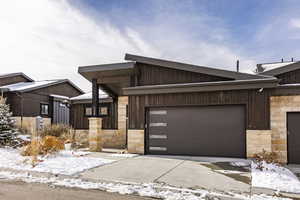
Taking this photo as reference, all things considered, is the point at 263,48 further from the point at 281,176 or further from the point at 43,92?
the point at 43,92

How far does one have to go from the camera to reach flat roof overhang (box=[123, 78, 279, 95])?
863cm

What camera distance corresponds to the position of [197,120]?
9867 millimetres

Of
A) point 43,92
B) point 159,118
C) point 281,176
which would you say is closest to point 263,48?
point 159,118

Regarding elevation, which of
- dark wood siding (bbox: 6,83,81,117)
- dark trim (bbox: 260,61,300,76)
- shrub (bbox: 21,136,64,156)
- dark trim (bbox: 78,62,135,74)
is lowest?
shrub (bbox: 21,136,64,156)

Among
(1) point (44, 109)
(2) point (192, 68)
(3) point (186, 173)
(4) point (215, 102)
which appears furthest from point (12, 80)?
(3) point (186, 173)

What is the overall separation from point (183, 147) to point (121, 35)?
782cm

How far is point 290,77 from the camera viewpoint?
9328mm

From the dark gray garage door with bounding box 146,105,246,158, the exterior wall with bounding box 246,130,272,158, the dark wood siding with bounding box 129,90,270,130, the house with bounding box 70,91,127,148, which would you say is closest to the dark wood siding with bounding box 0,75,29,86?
the house with bounding box 70,91,127,148

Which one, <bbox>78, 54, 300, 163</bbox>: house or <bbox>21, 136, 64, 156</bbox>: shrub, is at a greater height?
<bbox>78, 54, 300, 163</bbox>: house

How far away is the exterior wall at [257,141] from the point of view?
28.3 ft

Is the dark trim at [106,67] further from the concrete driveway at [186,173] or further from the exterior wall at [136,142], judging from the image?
the concrete driveway at [186,173]

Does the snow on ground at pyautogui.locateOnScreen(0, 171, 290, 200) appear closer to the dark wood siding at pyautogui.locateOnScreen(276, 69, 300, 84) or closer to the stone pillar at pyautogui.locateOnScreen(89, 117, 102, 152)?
the stone pillar at pyautogui.locateOnScreen(89, 117, 102, 152)

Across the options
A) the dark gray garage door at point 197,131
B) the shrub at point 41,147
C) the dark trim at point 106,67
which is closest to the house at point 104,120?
the dark gray garage door at point 197,131

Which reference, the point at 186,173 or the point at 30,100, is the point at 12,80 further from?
the point at 186,173
